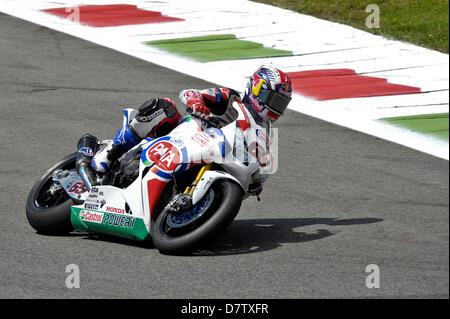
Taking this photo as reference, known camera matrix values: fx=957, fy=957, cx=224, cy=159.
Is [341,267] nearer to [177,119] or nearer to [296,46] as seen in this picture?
[177,119]

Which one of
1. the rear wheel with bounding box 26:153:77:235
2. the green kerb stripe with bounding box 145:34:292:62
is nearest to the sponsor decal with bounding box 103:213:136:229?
the rear wheel with bounding box 26:153:77:235

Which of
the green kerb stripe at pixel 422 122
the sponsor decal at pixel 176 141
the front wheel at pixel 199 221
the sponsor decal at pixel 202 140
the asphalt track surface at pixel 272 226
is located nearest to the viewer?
the asphalt track surface at pixel 272 226

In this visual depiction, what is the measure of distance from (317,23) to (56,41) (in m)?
4.53

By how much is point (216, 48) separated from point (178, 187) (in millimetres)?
8267

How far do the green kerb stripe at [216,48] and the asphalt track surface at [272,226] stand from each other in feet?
4.85

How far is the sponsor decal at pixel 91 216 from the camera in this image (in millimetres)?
7758

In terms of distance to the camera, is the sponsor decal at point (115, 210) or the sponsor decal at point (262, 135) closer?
the sponsor decal at point (262, 135)

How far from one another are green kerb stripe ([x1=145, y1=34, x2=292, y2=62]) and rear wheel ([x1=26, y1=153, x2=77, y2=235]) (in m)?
6.84

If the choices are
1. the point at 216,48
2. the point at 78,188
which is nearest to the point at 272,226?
the point at 78,188

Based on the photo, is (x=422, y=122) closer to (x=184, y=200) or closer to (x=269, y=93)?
(x=269, y=93)

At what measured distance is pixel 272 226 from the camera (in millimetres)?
8289

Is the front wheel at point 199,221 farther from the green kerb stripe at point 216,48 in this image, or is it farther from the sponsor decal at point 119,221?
the green kerb stripe at point 216,48

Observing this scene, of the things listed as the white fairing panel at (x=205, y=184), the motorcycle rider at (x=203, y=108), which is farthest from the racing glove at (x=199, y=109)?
the white fairing panel at (x=205, y=184)
